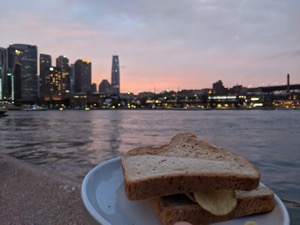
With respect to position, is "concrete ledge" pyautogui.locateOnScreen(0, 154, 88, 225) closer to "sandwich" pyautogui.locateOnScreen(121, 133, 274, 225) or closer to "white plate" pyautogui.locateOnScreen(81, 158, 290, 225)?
"white plate" pyautogui.locateOnScreen(81, 158, 290, 225)

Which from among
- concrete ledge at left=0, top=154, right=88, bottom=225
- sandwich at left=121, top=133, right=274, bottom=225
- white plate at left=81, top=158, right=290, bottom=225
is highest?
sandwich at left=121, top=133, right=274, bottom=225

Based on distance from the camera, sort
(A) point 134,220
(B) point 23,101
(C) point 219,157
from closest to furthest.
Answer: (A) point 134,220 → (C) point 219,157 → (B) point 23,101

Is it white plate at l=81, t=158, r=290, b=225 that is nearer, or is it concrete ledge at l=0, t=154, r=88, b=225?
white plate at l=81, t=158, r=290, b=225

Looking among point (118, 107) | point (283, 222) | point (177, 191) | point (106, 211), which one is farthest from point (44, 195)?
point (118, 107)

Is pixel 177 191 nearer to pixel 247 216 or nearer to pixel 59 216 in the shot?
pixel 247 216

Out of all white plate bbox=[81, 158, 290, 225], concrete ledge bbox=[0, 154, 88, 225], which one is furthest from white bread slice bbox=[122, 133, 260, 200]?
concrete ledge bbox=[0, 154, 88, 225]

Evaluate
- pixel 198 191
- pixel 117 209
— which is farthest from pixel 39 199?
pixel 198 191
